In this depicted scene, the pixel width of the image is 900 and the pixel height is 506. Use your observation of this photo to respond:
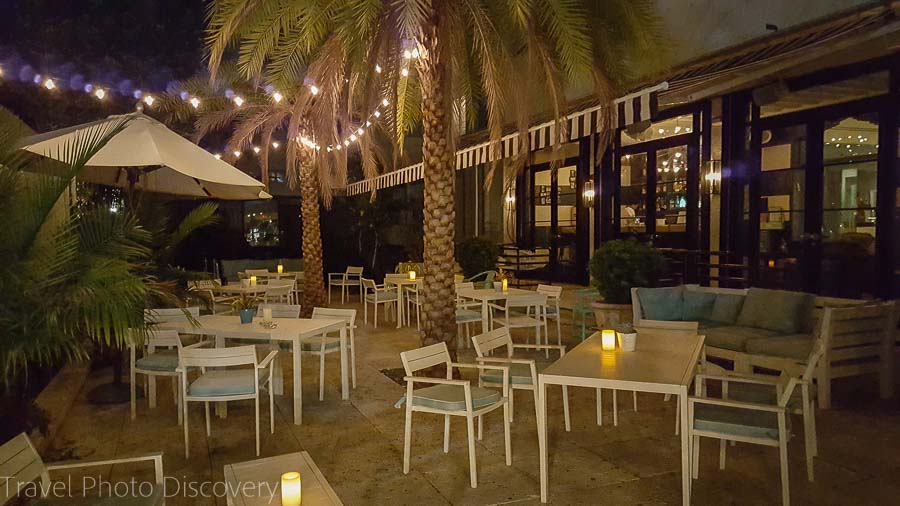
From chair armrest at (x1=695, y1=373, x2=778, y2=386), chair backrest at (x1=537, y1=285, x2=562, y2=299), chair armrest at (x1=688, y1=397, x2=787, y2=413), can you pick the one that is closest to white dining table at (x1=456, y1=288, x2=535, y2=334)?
chair backrest at (x1=537, y1=285, x2=562, y2=299)

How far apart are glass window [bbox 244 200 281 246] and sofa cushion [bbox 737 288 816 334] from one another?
1409 cm

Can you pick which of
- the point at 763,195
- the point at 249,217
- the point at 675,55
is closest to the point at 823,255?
the point at 763,195

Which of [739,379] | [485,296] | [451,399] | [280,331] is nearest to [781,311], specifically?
[739,379]

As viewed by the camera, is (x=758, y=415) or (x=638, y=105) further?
(x=638, y=105)

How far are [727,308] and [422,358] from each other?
Answer: 13.6ft

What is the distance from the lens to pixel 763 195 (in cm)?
907

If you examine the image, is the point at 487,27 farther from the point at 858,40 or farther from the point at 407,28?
the point at 858,40

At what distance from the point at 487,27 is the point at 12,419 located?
16.5ft

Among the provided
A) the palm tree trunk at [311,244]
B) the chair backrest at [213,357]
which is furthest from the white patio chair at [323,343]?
the palm tree trunk at [311,244]

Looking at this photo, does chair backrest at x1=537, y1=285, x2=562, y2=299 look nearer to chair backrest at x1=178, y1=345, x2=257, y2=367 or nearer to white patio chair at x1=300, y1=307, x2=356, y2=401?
white patio chair at x1=300, y1=307, x2=356, y2=401

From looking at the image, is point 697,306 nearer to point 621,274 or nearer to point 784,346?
point 621,274

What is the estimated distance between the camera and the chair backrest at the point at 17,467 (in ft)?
7.68

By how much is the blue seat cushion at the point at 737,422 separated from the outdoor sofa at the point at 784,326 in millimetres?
1731

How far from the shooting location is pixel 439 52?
221 inches
